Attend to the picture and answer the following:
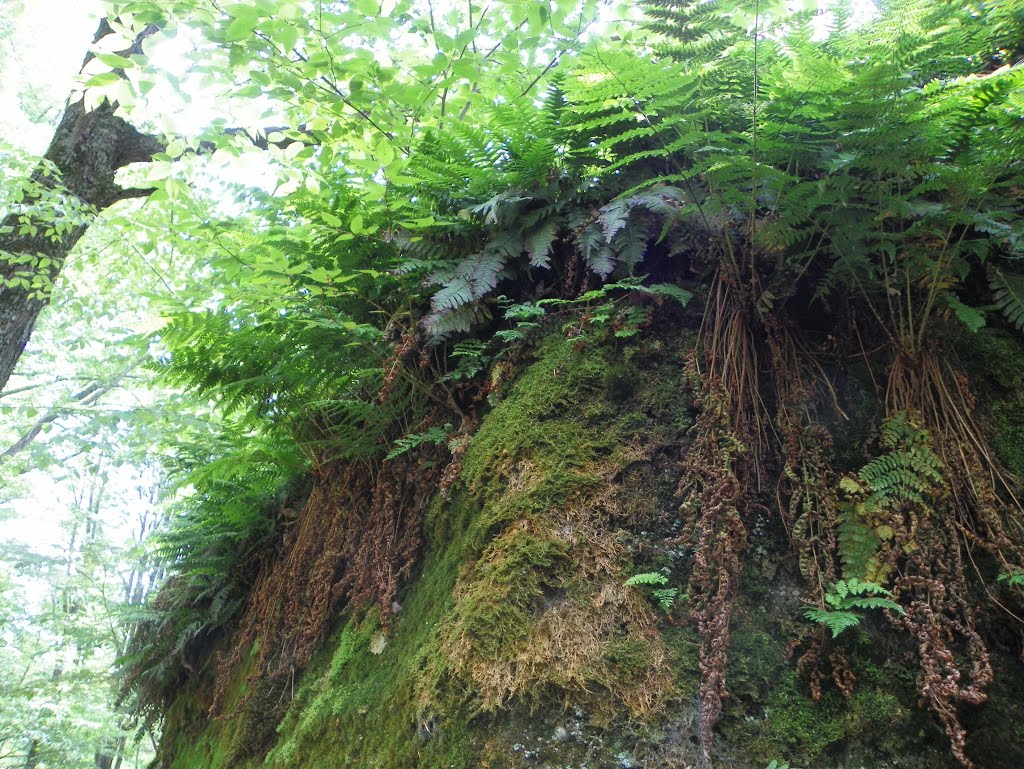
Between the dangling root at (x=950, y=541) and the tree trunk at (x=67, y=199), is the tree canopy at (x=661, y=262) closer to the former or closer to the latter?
the dangling root at (x=950, y=541)

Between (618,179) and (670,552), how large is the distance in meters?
1.91

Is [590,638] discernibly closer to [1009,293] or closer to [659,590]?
[659,590]

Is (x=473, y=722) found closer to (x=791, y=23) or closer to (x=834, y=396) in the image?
(x=834, y=396)

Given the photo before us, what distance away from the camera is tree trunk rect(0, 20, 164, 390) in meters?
5.95

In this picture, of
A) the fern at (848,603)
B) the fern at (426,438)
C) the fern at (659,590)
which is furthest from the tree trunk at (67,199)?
the fern at (848,603)

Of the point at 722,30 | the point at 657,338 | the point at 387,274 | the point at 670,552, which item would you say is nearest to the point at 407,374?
the point at 387,274

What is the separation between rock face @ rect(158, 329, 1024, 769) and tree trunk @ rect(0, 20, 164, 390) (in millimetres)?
5353

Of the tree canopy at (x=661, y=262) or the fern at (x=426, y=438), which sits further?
the fern at (x=426, y=438)

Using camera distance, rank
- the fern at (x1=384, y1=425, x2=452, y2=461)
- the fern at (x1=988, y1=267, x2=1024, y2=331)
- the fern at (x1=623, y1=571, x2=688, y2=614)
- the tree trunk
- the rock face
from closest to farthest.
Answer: the rock face < the fern at (x1=623, y1=571, x2=688, y2=614) < the fern at (x1=988, y1=267, x2=1024, y2=331) < the fern at (x1=384, y1=425, x2=452, y2=461) < the tree trunk

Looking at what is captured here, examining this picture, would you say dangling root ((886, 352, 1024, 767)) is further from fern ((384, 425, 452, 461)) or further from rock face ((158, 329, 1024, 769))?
fern ((384, 425, 452, 461))

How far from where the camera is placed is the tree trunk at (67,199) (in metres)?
5.95

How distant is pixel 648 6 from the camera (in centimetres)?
289

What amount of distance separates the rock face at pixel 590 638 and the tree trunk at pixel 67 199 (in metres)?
5.35

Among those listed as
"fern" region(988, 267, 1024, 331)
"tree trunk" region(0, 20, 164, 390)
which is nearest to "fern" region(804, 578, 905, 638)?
"fern" region(988, 267, 1024, 331)
